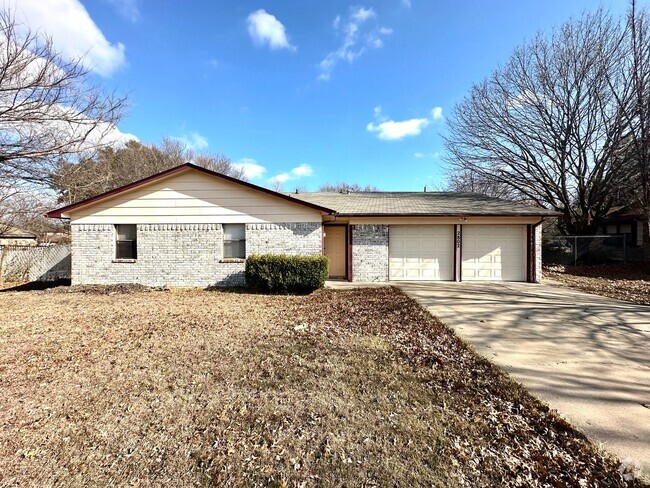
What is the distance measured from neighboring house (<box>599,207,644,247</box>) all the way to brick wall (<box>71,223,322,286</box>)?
18.3 metres

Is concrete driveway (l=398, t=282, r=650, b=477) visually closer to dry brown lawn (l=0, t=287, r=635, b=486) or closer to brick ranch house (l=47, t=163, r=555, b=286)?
dry brown lawn (l=0, t=287, r=635, b=486)

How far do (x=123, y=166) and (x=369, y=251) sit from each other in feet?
76.5

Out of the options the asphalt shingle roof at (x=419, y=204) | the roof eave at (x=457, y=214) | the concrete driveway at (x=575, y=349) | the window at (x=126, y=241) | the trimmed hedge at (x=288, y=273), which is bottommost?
the concrete driveway at (x=575, y=349)

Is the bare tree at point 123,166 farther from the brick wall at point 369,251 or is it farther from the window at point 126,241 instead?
the brick wall at point 369,251

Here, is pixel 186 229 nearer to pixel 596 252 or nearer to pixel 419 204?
pixel 419 204

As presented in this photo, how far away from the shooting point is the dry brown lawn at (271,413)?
7.02ft

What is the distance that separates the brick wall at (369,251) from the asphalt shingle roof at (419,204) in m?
0.71

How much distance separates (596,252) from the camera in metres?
16.4

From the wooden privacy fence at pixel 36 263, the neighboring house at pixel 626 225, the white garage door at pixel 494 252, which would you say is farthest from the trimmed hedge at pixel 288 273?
the neighboring house at pixel 626 225

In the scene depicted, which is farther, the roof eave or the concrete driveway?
the roof eave

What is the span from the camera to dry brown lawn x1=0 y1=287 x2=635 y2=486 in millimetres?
2139

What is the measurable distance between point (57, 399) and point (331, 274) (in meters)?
9.58

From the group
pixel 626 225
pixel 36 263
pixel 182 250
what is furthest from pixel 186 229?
pixel 626 225

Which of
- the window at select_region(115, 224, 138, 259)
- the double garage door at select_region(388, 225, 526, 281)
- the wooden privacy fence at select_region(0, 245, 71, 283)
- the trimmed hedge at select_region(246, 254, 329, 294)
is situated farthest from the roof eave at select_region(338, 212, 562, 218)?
the wooden privacy fence at select_region(0, 245, 71, 283)
